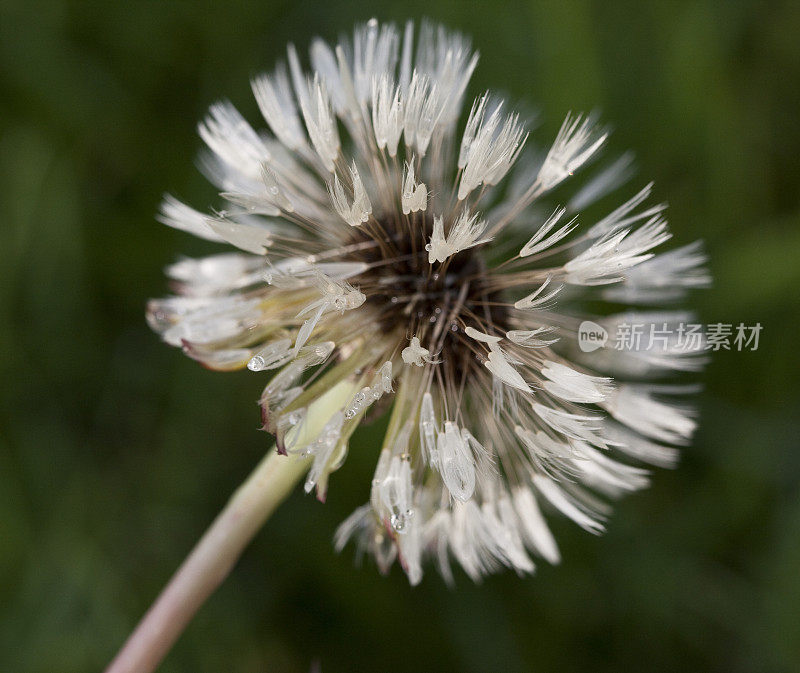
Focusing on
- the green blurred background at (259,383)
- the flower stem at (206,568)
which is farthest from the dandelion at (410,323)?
the green blurred background at (259,383)

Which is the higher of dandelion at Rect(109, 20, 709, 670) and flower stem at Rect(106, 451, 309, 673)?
dandelion at Rect(109, 20, 709, 670)

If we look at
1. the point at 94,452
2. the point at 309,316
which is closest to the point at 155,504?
the point at 94,452

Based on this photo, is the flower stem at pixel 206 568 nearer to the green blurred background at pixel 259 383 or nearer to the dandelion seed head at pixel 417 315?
the dandelion seed head at pixel 417 315

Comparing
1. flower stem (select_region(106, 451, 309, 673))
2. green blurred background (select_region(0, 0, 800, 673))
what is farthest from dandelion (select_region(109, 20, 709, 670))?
green blurred background (select_region(0, 0, 800, 673))

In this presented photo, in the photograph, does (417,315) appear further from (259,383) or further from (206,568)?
(259,383)

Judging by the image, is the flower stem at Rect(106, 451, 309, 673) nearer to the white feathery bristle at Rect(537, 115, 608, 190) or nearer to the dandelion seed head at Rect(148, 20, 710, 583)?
the dandelion seed head at Rect(148, 20, 710, 583)

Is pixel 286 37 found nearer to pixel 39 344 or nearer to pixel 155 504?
pixel 39 344

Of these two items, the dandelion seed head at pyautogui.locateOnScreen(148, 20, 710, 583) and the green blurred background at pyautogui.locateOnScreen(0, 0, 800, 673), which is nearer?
the dandelion seed head at pyautogui.locateOnScreen(148, 20, 710, 583)
